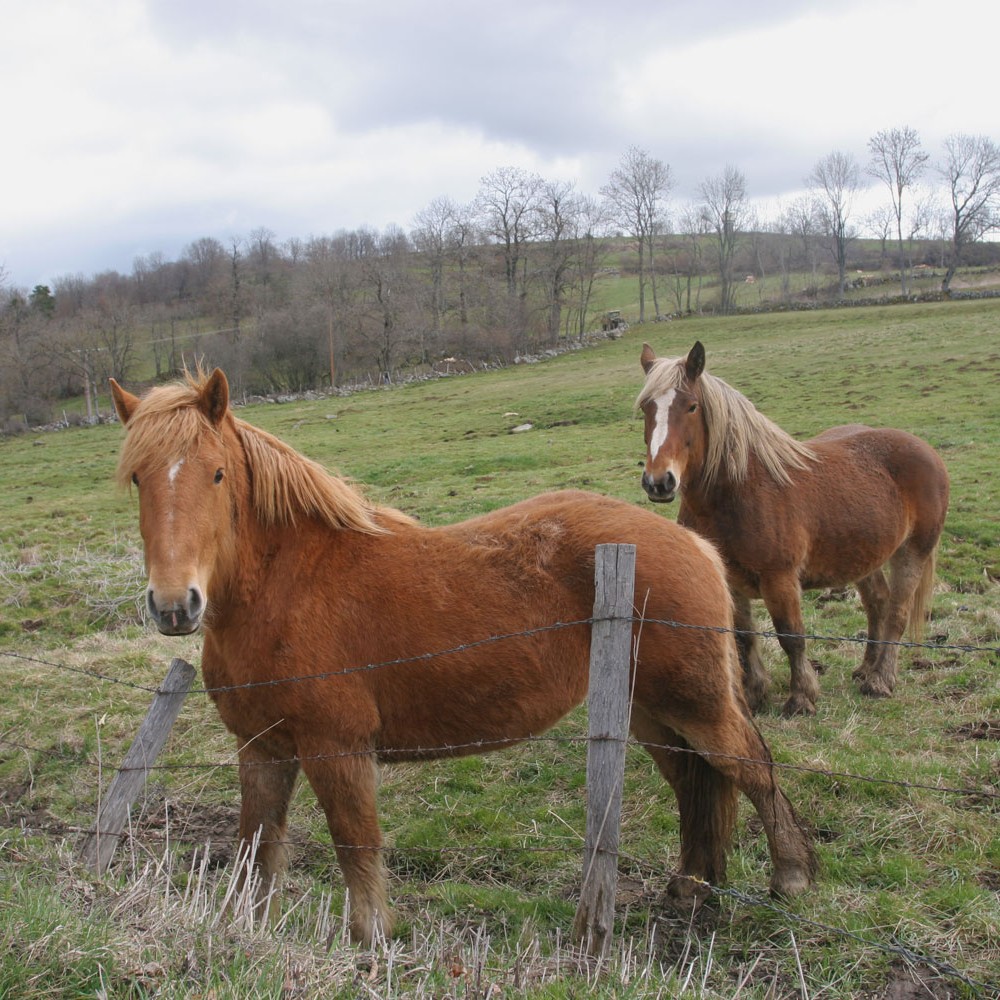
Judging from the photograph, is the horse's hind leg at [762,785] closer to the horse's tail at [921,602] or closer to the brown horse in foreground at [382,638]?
the brown horse in foreground at [382,638]

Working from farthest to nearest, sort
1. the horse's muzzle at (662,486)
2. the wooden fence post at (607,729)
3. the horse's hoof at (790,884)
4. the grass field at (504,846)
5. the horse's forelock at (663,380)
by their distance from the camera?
the horse's forelock at (663,380)
the horse's muzzle at (662,486)
the horse's hoof at (790,884)
the wooden fence post at (607,729)
the grass field at (504,846)

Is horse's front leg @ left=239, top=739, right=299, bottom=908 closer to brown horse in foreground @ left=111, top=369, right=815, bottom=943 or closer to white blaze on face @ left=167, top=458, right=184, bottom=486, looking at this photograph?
brown horse in foreground @ left=111, top=369, right=815, bottom=943

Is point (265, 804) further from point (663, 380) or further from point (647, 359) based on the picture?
point (647, 359)

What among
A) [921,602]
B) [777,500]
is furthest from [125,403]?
[921,602]

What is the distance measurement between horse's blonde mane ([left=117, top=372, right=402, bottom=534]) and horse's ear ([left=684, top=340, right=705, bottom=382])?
2779 mm

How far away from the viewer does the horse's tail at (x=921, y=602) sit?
21.5 feet

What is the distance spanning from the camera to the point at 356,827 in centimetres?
326

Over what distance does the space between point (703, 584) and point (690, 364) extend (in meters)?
2.57

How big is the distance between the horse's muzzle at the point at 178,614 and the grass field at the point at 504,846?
2.87 feet

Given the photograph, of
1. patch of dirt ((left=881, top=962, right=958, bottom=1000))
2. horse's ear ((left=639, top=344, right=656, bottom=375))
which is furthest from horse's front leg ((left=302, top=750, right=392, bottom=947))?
horse's ear ((left=639, top=344, right=656, bottom=375))

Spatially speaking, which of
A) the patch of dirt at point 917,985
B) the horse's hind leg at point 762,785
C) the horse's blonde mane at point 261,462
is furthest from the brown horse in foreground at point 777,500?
the patch of dirt at point 917,985

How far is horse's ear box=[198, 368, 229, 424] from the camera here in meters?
3.27

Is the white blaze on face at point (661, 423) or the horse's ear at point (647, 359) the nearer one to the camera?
the white blaze on face at point (661, 423)

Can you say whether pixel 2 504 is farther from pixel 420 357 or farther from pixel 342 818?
pixel 420 357
